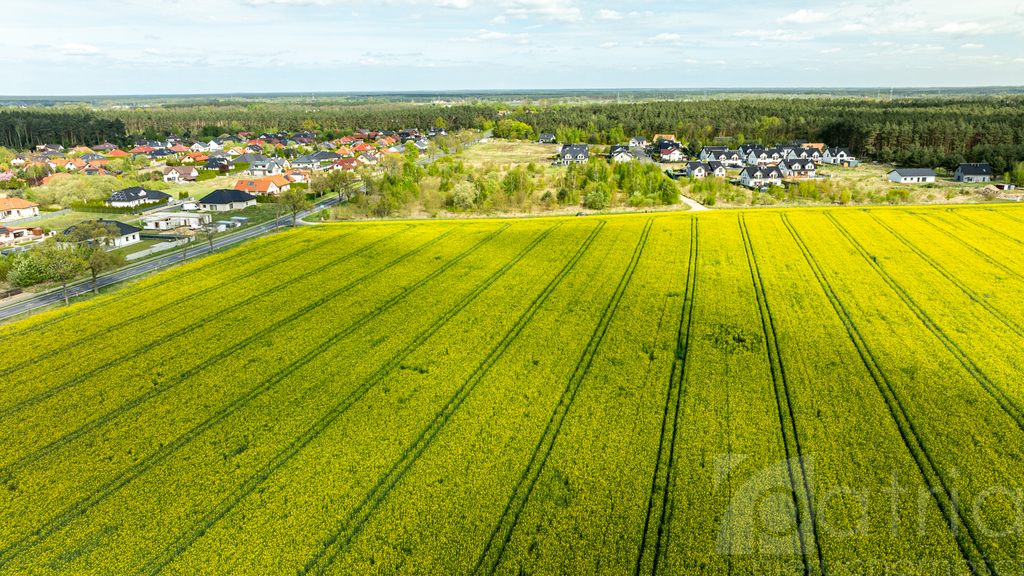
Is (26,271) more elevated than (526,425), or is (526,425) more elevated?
(26,271)

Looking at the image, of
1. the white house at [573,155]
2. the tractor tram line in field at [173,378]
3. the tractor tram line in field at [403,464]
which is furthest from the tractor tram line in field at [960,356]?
the white house at [573,155]

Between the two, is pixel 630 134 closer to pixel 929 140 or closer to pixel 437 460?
pixel 929 140

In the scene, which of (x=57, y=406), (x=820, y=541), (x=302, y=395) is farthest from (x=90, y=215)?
(x=820, y=541)

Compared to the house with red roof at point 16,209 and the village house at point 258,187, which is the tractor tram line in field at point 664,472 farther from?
the house with red roof at point 16,209

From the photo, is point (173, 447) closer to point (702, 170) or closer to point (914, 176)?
point (702, 170)

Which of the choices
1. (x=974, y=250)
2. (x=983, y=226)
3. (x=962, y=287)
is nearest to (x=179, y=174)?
(x=962, y=287)

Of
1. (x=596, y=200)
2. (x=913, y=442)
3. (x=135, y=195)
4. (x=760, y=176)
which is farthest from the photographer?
(x=760, y=176)

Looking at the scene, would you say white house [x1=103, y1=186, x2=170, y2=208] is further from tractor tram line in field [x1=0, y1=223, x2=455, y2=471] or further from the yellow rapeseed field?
tractor tram line in field [x1=0, y1=223, x2=455, y2=471]

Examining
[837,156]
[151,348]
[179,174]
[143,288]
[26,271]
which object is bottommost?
[151,348]
